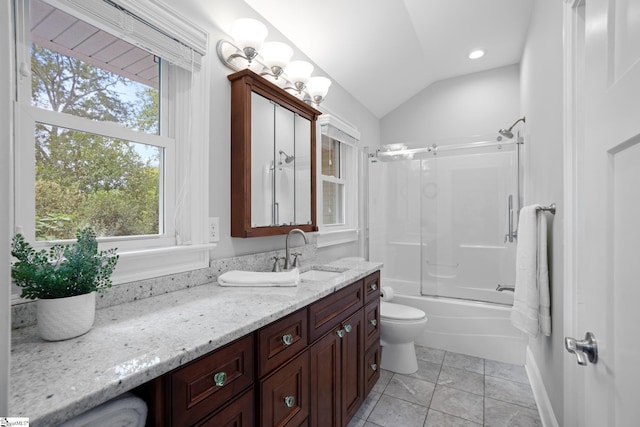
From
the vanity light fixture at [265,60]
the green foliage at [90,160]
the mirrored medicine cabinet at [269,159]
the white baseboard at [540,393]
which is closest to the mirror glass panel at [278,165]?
the mirrored medicine cabinet at [269,159]

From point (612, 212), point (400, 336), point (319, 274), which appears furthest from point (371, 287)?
point (612, 212)

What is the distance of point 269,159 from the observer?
1.85m

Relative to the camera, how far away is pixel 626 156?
2.07 feet

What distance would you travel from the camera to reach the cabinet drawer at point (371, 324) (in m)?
1.93

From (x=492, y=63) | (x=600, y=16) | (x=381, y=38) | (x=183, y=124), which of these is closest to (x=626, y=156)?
(x=600, y=16)

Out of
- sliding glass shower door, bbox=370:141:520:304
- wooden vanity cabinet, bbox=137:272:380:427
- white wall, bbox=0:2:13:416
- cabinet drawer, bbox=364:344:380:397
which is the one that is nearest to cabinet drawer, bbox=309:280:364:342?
wooden vanity cabinet, bbox=137:272:380:427

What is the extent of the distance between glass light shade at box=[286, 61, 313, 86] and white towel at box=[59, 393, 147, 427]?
74.1 inches

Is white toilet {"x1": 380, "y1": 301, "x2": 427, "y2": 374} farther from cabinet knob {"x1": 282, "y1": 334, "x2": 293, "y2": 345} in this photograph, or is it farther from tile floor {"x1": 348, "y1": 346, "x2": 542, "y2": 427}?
cabinet knob {"x1": 282, "y1": 334, "x2": 293, "y2": 345}

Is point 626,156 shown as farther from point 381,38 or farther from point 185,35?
point 381,38

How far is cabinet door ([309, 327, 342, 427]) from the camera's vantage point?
4.49ft

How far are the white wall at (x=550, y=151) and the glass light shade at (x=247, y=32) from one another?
4.80 ft

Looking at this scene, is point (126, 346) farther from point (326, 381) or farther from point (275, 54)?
point (275, 54)

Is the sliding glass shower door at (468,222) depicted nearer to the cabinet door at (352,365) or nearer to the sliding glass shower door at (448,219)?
the sliding glass shower door at (448,219)

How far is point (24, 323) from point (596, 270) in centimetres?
159
